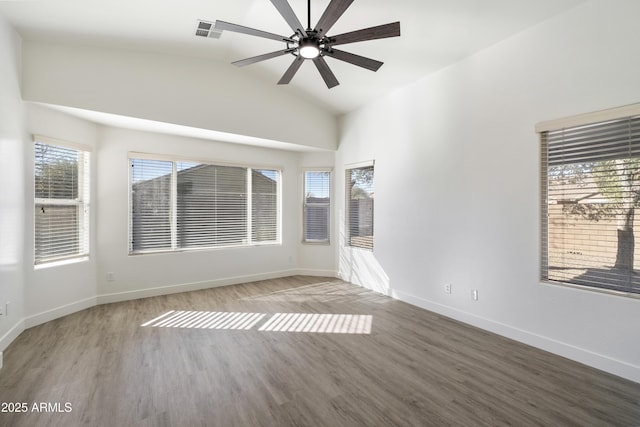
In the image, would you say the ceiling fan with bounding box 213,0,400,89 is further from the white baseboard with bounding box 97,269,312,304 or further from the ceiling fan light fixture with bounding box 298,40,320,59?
the white baseboard with bounding box 97,269,312,304

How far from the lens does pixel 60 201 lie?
12.6ft

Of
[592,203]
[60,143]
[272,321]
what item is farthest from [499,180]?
[60,143]

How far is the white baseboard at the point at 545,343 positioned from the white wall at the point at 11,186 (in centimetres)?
482

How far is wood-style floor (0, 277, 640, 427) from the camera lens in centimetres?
203

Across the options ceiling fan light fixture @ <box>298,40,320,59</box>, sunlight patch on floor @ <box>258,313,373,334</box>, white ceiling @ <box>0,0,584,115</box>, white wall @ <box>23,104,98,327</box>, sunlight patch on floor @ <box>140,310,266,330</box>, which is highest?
white ceiling @ <box>0,0,584,115</box>

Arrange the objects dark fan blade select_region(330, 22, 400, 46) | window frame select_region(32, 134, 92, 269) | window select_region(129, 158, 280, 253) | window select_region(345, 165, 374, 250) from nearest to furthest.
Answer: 1. dark fan blade select_region(330, 22, 400, 46)
2. window frame select_region(32, 134, 92, 269)
3. window select_region(129, 158, 280, 253)
4. window select_region(345, 165, 374, 250)

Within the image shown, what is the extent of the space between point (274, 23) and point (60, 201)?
11.6 feet

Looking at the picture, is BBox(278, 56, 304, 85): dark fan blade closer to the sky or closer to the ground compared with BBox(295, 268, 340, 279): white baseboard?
closer to the sky

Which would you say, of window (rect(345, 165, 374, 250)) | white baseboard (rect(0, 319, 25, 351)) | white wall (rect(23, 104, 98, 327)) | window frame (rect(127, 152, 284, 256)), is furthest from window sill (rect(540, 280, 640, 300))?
white wall (rect(23, 104, 98, 327))

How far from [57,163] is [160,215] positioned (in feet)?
4.80

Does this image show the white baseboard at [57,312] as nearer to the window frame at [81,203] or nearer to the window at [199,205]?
the window frame at [81,203]

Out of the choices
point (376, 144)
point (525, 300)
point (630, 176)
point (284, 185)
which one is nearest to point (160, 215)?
point (284, 185)

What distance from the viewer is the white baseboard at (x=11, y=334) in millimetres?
2918

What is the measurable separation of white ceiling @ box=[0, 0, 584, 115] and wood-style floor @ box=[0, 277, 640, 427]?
10.8 ft
